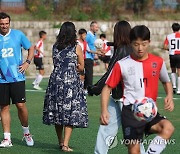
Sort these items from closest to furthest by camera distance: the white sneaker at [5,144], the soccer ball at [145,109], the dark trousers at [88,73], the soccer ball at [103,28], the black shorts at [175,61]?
the soccer ball at [145,109], the white sneaker at [5,144], the dark trousers at [88,73], the black shorts at [175,61], the soccer ball at [103,28]

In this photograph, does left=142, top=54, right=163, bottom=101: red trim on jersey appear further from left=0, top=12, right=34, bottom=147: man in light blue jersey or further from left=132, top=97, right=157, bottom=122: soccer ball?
left=0, top=12, right=34, bottom=147: man in light blue jersey

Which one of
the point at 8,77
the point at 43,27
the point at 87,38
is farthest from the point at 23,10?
the point at 8,77

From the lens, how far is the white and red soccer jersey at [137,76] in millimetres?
7559

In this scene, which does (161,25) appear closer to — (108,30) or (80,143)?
(108,30)

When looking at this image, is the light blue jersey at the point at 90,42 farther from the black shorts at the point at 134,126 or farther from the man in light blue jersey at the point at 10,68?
the black shorts at the point at 134,126

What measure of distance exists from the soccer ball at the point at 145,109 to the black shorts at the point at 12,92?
3.27m

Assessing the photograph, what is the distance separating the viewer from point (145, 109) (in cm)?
736

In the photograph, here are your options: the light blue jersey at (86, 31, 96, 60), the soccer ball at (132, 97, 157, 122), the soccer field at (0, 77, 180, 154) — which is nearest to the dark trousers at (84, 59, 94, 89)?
the light blue jersey at (86, 31, 96, 60)

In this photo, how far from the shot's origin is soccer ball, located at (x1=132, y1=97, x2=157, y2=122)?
7.37 m

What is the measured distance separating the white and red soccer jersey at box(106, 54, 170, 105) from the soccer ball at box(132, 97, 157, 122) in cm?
16

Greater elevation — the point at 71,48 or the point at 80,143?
the point at 71,48

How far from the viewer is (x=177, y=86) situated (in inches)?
781

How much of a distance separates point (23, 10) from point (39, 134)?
1929cm

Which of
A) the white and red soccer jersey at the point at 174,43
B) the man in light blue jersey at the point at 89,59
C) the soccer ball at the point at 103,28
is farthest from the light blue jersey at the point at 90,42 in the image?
the soccer ball at the point at 103,28
